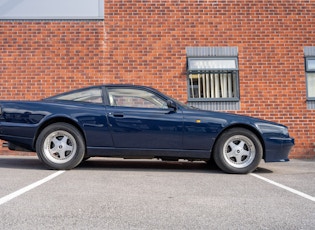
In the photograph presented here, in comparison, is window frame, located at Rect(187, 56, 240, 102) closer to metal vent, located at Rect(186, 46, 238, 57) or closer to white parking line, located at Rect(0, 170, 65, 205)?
metal vent, located at Rect(186, 46, 238, 57)

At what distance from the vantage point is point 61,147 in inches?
214

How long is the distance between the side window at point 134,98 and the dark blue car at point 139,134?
11 cm

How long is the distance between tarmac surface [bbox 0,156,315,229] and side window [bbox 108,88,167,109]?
41.0 inches

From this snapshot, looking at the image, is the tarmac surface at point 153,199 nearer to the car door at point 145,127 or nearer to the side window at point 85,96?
the car door at point 145,127

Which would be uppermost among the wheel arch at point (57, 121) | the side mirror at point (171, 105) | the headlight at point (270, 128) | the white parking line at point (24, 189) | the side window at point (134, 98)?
the side window at point (134, 98)

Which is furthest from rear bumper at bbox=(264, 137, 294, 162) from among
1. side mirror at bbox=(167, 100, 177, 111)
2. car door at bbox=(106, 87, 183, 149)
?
A: side mirror at bbox=(167, 100, 177, 111)

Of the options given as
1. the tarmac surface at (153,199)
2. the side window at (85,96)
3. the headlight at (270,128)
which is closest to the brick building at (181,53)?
the side window at (85,96)

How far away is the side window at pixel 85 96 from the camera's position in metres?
5.70

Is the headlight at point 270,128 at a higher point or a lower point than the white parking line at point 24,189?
higher

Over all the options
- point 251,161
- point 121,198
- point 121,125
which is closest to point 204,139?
point 251,161

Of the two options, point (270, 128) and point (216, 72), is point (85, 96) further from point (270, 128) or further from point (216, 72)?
point (216, 72)

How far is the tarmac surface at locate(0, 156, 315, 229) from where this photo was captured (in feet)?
9.52

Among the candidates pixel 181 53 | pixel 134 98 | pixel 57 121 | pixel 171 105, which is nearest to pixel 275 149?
pixel 171 105

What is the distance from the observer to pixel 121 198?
3.72 m
